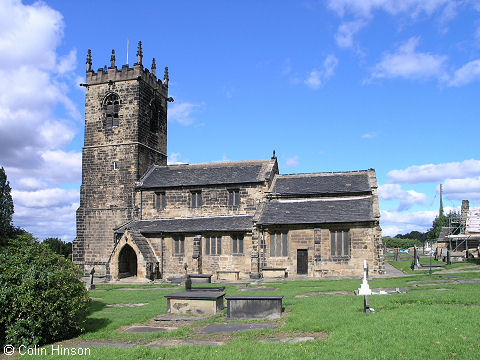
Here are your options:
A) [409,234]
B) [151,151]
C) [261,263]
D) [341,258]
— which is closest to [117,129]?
[151,151]

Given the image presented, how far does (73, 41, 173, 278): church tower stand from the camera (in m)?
40.8

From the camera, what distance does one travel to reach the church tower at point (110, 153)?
40781 millimetres

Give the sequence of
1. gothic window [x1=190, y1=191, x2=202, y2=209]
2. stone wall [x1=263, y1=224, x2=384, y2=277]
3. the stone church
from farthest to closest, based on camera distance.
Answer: gothic window [x1=190, y1=191, x2=202, y2=209] → the stone church → stone wall [x1=263, y1=224, x2=384, y2=277]

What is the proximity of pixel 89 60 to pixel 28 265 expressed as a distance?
114 feet

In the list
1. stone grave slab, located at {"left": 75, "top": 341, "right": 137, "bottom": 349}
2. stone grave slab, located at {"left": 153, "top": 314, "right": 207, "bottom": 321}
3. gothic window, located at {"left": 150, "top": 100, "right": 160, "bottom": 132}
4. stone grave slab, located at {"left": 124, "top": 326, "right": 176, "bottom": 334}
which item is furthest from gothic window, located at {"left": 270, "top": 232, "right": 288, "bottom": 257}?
stone grave slab, located at {"left": 75, "top": 341, "right": 137, "bottom": 349}

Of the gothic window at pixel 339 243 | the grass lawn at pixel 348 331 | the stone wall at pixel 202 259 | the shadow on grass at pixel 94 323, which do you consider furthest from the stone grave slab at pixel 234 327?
the stone wall at pixel 202 259

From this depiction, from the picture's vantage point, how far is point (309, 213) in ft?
115

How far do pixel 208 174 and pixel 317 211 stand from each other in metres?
10.9

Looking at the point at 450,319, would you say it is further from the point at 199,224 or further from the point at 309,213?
the point at 199,224

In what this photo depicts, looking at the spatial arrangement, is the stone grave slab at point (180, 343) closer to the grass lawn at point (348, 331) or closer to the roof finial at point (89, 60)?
the grass lawn at point (348, 331)

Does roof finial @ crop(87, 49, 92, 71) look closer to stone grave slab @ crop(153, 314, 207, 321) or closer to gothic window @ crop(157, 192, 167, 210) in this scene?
gothic window @ crop(157, 192, 167, 210)

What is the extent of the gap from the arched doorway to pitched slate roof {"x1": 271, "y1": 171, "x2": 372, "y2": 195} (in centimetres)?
1311

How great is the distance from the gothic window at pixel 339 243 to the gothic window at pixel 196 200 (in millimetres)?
11956

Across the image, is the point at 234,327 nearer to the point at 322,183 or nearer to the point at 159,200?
the point at 322,183
